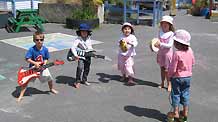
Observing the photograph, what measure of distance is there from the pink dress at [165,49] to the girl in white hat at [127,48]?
1.83 ft

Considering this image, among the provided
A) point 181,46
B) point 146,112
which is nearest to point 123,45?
point 146,112

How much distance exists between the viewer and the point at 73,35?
1120 centimetres

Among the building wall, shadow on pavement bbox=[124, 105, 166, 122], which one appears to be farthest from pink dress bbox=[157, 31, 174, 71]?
the building wall

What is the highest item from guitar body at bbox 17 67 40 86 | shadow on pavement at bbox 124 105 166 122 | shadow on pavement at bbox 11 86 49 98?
guitar body at bbox 17 67 40 86

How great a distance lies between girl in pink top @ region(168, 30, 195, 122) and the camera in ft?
14.3

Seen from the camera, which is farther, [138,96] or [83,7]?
[83,7]

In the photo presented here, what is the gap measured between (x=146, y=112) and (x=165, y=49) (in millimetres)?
1287

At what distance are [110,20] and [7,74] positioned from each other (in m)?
8.66

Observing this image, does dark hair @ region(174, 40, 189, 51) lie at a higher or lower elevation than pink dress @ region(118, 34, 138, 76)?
higher

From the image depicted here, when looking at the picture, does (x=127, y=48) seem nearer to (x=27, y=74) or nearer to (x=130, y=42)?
(x=130, y=42)

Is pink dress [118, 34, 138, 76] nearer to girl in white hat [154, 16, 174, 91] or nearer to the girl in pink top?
girl in white hat [154, 16, 174, 91]

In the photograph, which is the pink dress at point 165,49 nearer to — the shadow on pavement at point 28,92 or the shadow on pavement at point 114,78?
the shadow on pavement at point 114,78

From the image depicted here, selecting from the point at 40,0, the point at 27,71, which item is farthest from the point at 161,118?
the point at 40,0

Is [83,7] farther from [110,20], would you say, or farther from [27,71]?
[27,71]
